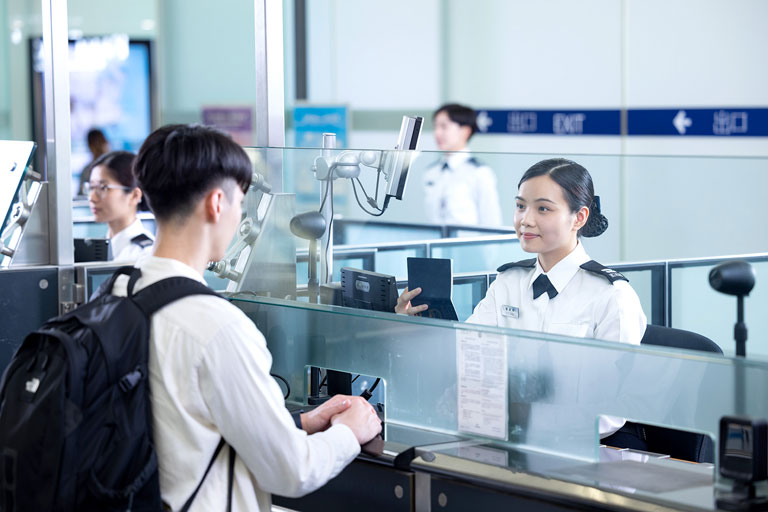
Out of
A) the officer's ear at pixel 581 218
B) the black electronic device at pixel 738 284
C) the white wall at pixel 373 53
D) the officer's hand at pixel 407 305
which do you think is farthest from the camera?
the white wall at pixel 373 53

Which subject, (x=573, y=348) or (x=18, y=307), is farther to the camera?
(x=18, y=307)

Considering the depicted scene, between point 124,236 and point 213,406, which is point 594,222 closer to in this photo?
point 213,406

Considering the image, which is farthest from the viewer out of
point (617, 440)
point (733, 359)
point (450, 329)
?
point (617, 440)

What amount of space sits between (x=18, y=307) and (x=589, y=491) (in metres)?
1.75

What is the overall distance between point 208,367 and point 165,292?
14 cm

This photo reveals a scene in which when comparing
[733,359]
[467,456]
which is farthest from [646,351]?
[467,456]

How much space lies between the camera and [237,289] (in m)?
2.43

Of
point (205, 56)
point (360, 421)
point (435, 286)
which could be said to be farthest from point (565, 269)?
point (205, 56)

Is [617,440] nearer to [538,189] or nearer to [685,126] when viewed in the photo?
[538,189]

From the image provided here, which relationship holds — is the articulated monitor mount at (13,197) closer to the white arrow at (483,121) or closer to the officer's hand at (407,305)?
the officer's hand at (407,305)

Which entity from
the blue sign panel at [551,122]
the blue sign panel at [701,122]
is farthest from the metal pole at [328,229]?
the blue sign panel at [551,122]

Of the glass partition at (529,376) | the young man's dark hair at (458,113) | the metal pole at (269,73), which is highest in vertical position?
the young man's dark hair at (458,113)

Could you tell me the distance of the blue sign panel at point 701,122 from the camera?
18.4ft

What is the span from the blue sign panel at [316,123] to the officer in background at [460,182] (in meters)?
1.66
